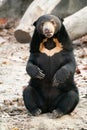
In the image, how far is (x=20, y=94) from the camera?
20.5 feet

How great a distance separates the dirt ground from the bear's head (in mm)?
901

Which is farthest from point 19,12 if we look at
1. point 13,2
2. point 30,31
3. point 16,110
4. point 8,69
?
point 16,110

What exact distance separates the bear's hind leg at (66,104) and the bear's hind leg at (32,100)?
8.2 inches

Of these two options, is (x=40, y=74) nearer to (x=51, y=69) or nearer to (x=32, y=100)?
(x=51, y=69)

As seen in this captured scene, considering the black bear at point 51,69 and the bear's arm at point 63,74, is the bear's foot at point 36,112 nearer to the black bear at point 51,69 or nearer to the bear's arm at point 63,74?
the black bear at point 51,69

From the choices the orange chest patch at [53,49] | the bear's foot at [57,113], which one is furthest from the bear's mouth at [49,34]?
the bear's foot at [57,113]

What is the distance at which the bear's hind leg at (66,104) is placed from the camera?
5055mm

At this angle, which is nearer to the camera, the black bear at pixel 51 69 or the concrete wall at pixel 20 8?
the black bear at pixel 51 69

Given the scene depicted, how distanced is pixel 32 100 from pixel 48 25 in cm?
83

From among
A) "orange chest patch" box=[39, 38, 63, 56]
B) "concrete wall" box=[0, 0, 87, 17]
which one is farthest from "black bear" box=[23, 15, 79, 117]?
"concrete wall" box=[0, 0, 87, 17]

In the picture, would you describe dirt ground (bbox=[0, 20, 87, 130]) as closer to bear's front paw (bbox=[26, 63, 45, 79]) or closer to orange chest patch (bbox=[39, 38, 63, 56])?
bear's front paw (bbox=[26, 63, 45, 79])

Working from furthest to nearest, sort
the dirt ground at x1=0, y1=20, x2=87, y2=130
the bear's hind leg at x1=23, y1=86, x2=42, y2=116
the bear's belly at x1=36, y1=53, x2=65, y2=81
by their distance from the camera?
the bear's hind leg at x1=23, y1=86, x2=42, y2=116
the bear's belly at x1=36, y1=53, x2=65, y2=81
the dirt ground at x1=0, y1=20, x2=87, y2=130

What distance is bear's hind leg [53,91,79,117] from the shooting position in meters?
5.05

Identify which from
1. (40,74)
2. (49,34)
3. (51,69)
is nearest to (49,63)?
(51,69)
